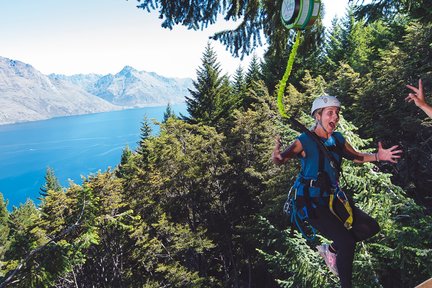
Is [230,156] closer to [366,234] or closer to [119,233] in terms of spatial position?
[119,233]

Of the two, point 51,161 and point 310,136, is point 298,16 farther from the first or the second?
point 51,161

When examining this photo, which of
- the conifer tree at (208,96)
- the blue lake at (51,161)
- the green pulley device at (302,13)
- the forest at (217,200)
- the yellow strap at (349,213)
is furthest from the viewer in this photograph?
the blue lake at (51,161)

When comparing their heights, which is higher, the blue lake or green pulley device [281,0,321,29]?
green pulley device [281,0,321,29]

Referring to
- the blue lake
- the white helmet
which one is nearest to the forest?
the white helmet

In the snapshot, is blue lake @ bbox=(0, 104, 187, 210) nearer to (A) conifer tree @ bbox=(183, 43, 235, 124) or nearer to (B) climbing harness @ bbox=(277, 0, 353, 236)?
(A) conifer tree @ bbox=(183, 43, 235, 124)

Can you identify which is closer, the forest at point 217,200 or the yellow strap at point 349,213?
the yellow strap at point 349,213

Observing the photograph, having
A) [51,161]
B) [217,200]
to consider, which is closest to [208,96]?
[217,200]

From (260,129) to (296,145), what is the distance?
64.2 ft

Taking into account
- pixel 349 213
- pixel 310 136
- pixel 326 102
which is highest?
pixel 326 102

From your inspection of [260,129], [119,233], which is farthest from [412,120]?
[119,233]

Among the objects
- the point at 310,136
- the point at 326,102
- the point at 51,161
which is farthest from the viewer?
the point at 51,161

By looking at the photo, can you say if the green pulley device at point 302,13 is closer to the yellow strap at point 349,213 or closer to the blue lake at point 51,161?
the yellow strap at point 349,213

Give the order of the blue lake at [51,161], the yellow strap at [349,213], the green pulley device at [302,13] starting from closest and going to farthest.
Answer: the green pulley device at [302,13], the yellow strap at [349,213], the blue lake at [51,161]

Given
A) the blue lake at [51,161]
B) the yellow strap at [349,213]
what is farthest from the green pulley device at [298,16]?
the blue lake at [51,161]
